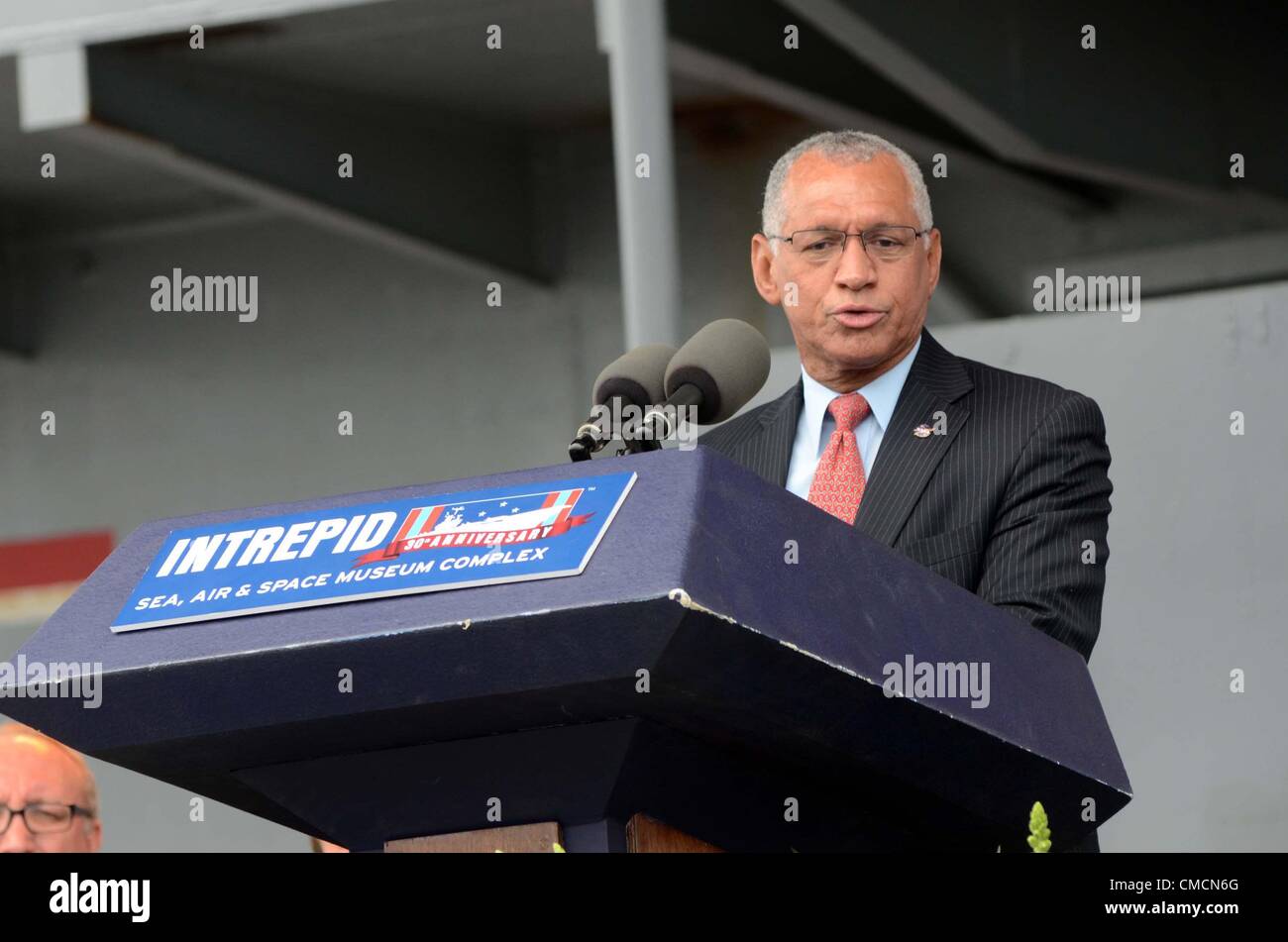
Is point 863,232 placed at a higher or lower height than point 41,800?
higher

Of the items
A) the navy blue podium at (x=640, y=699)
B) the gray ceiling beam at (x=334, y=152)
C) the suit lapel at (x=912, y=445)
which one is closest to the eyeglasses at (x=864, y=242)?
the suit lapel at (x=912, y=445)

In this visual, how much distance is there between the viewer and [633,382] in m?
2.05

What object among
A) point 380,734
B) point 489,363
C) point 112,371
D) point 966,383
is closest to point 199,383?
point 112,371

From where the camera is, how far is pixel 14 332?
8961 mm

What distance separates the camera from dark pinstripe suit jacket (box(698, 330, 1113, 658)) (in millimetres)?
2209

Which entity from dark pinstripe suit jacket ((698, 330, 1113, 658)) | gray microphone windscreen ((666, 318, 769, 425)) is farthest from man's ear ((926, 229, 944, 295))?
gray microphone windscreen ((666, 318, 769, 425))

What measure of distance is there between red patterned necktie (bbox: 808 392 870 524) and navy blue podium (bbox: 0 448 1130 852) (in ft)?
1.70

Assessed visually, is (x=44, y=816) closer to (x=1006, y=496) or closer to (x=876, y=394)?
(x=876, y=394)

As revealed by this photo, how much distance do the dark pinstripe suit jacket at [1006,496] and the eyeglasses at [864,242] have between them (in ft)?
0.59

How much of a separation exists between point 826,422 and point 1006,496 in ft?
1.30

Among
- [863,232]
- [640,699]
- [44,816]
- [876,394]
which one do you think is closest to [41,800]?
[44,816]
